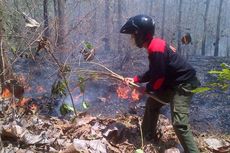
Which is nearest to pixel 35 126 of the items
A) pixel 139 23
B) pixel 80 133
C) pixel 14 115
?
pixel 14 115

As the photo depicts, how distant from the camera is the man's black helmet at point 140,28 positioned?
4434 millimetres

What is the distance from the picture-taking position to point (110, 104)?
408 inches

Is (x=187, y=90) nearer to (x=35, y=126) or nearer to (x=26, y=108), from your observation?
(x=35, y=126)

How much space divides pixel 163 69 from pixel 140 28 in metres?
0.64

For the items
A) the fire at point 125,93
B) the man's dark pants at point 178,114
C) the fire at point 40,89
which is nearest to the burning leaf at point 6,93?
the man's dark pants at point 178,114

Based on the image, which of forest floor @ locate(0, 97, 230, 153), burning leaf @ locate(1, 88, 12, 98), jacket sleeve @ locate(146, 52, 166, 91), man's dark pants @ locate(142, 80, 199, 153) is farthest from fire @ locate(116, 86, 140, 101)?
jacket sleeve @ locate(146, 52, 166, 91)

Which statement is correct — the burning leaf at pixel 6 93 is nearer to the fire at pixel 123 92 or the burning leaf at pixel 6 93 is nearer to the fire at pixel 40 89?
the fire at pixel 123 92

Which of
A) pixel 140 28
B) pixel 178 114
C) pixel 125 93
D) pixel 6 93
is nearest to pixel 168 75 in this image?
pixel 178 114

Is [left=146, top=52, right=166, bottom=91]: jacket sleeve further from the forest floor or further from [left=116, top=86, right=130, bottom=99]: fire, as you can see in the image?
[left=116, top=86, right=130, bottom=99]: fire

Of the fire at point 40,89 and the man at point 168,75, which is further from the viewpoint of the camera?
the fire at point 40,89

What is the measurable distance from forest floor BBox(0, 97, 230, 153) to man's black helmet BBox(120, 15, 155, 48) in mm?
1452

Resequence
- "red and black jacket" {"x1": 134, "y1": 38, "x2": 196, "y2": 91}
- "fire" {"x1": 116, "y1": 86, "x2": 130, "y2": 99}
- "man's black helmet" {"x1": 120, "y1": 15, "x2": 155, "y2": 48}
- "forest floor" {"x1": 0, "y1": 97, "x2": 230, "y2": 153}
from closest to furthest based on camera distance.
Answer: "forest floor" {"x1": 0, "y1": 97, "x2": 230, "y2": 153} < "red and black jacket" {"x1": 134, "y1": 38, "x2": 196, "y2": 91} < "man's black helmet" {"x1": 120, "y1": 15, "x2": 155, "y2": 48} < "fire" {"x1": 116, "y1": 86, "x2": 130, "y2": 99}

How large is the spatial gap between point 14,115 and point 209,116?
635 centimetres

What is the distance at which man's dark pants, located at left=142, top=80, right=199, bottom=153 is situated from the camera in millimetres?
4332
